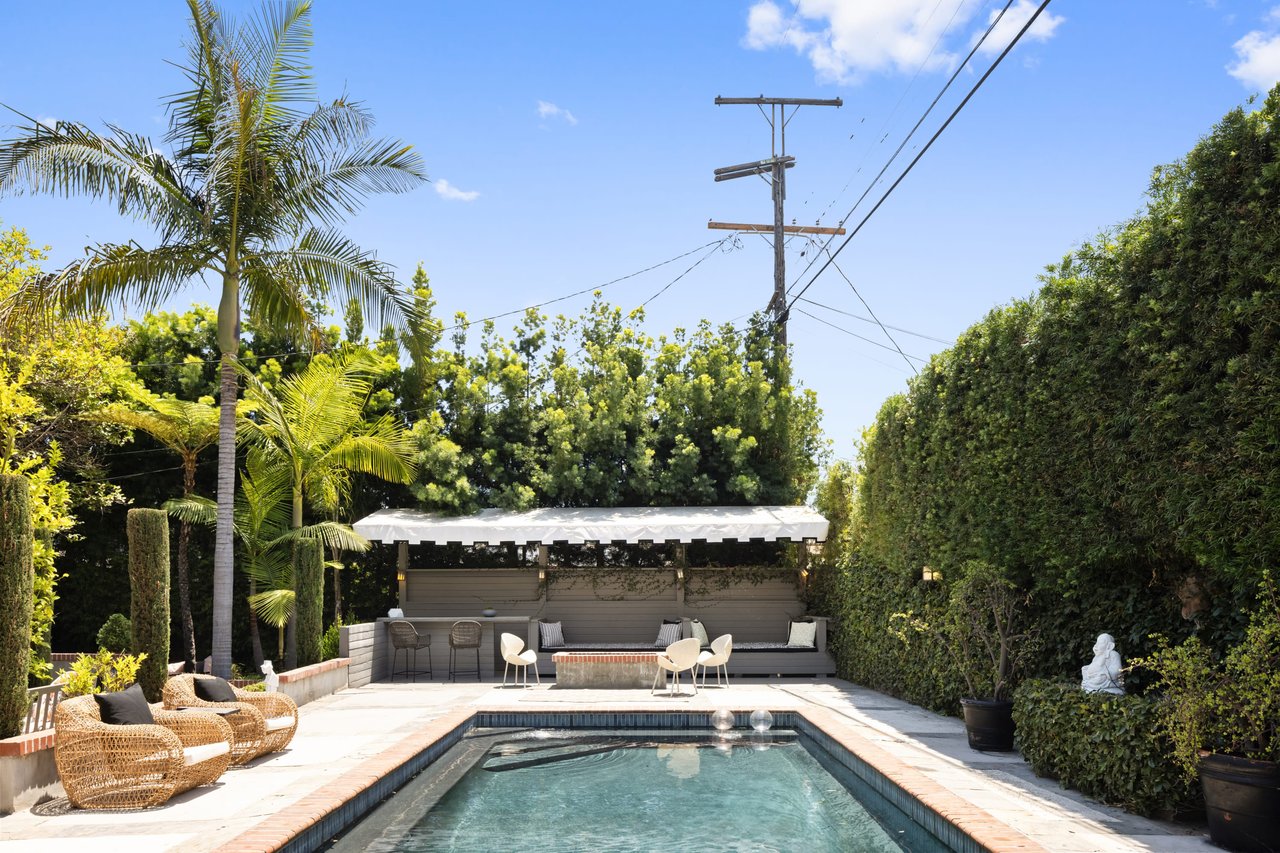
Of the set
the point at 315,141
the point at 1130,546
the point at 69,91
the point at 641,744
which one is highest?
the point at 69,91

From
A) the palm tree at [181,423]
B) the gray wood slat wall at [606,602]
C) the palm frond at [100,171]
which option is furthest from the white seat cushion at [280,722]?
the gray wood slat wall at [606,602]

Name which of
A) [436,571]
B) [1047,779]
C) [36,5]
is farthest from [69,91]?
[1047,779]

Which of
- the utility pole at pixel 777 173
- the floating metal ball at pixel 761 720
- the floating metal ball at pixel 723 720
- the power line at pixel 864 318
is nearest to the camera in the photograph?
the floating metal ball at pixel 761 720

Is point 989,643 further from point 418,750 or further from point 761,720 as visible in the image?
point 418,750

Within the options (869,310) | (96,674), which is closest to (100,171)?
(96,674)

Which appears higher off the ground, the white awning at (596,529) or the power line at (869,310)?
the power line at (869,310)

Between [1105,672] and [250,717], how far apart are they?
658 cm

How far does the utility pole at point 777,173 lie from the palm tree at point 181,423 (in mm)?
9443

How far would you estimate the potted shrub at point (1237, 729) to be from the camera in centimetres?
502

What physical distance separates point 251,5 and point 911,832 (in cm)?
977

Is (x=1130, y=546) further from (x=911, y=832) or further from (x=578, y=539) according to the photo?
(x=578, y=539)

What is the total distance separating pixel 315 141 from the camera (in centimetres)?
1102

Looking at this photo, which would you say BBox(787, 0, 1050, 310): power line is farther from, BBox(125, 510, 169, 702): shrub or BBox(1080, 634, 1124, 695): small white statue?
BBox(125, 510, 169, 702): shrub

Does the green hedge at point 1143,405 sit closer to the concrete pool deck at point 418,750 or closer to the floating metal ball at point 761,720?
the concrete pool deck at point 418,750
